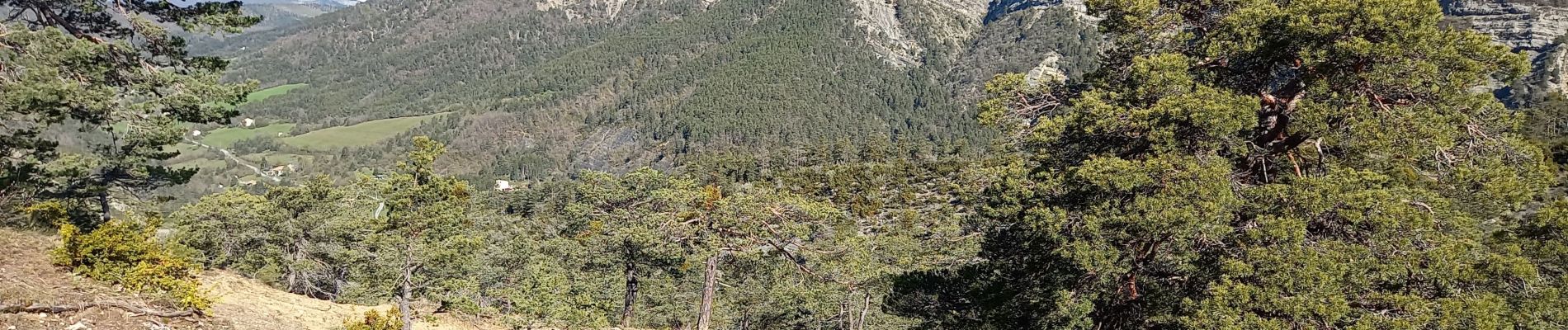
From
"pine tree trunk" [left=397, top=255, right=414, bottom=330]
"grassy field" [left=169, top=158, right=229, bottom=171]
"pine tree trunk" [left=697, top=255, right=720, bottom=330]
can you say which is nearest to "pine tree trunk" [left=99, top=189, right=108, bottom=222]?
"pine tree trunk" [left=397, top=255, right=414, bottom=330]

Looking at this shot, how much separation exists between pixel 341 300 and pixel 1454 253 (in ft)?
98.0

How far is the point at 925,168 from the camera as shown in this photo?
292 ft

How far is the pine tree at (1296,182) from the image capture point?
900 cm

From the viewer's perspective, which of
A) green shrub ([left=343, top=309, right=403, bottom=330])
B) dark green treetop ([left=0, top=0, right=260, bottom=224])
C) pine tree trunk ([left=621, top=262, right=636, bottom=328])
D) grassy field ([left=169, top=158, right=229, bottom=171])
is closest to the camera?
dark green treetop ([left=0, top=0, right=260, bottom=224])

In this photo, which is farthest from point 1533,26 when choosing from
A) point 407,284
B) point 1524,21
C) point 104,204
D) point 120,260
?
point 104,204

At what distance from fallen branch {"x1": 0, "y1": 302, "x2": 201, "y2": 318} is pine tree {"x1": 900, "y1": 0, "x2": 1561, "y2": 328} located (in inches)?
512

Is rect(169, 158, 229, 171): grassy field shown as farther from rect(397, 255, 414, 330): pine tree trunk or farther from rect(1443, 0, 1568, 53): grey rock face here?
rect(1443, 0, 1568, 53): grey rock face

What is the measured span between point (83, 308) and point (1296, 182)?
16.6 m

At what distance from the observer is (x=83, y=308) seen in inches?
384

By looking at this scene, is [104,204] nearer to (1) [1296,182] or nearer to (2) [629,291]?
(2) [629,291]

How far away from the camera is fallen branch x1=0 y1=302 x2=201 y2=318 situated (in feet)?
29.8

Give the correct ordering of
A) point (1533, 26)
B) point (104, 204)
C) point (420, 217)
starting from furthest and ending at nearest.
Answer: point (1533, 26), point (104, 204), point (420, 217)

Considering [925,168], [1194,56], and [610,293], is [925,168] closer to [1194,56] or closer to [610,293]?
[610,293]

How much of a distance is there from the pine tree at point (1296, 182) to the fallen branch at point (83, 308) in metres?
13.0
